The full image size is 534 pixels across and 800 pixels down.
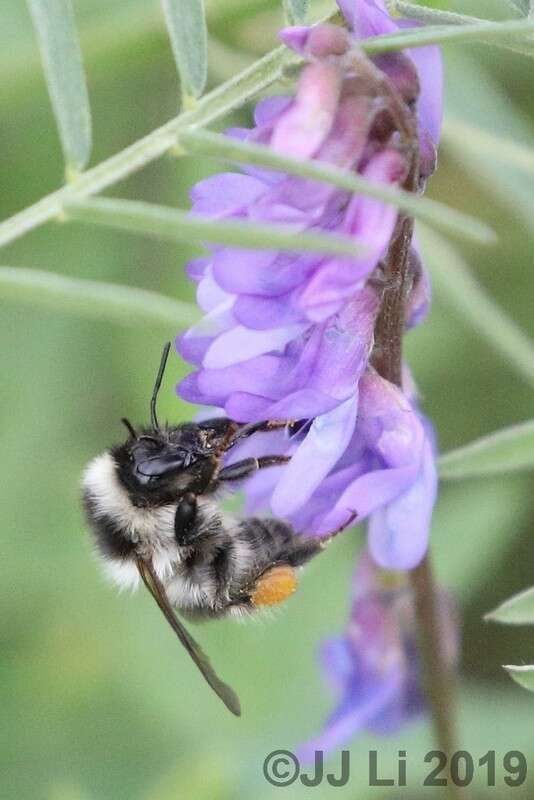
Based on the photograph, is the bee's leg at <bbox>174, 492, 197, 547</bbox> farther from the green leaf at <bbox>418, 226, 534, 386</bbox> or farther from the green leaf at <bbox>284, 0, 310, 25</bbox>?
the green leaf at <bbox>418, 226, 534, 386</bbox>

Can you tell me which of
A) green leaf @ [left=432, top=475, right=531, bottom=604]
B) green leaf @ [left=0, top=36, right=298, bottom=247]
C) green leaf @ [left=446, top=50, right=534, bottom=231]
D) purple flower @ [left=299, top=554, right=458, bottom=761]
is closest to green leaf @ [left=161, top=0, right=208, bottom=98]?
green leaf @ [left=0, top=36, right=298, bottom=247]

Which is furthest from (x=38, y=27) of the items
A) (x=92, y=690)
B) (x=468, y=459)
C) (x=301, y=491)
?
(x=92, y=690)

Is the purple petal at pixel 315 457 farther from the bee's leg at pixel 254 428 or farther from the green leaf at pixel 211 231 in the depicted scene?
the green leaf at pixel 211 231

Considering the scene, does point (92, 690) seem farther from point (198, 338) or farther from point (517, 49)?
point (517, 49)

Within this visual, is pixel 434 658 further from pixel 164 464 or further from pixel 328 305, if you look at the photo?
pixel 328 305

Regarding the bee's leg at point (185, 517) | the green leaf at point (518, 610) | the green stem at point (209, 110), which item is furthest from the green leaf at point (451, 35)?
the bee's leg at point (185, 517)

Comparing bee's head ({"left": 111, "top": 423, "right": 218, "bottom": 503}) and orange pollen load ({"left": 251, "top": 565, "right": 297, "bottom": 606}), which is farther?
orange pollen load ({"left": 251, "top": 565, "right": 297, "bottom": 606})
